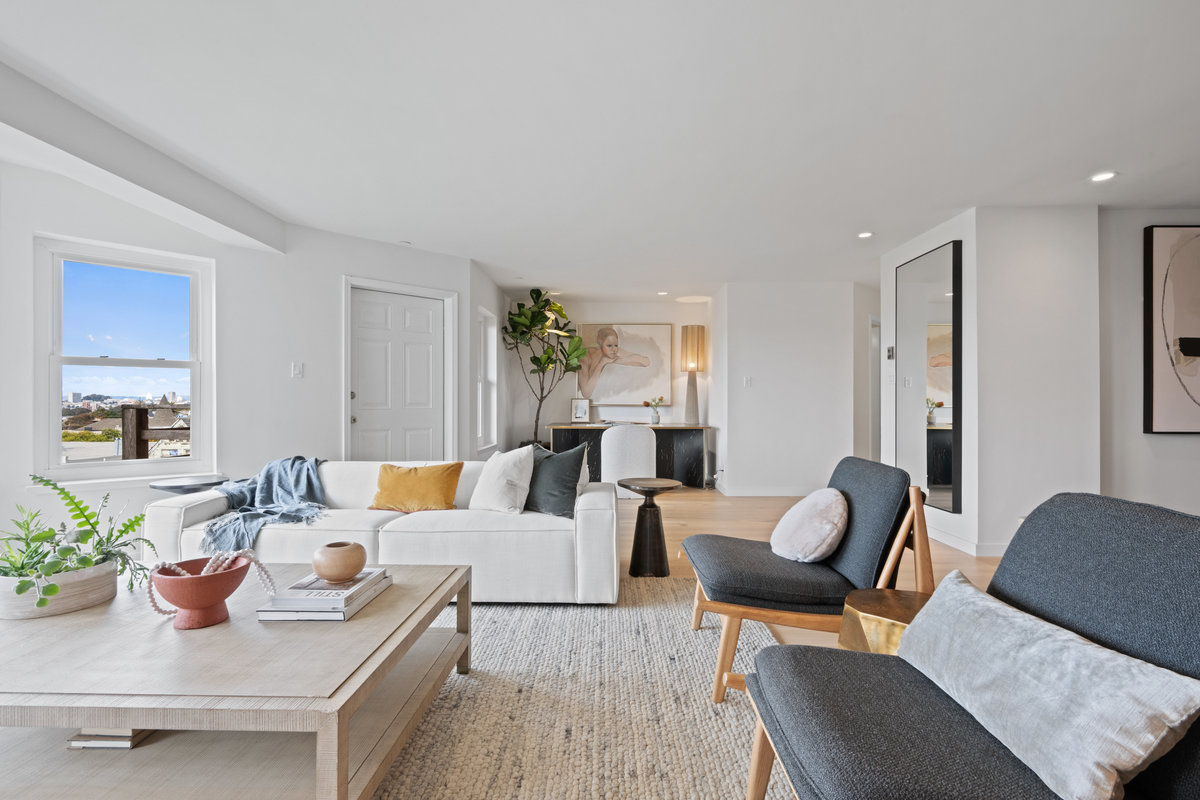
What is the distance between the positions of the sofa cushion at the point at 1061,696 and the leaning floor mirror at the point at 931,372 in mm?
3346

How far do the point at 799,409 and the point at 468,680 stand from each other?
16.6 ft

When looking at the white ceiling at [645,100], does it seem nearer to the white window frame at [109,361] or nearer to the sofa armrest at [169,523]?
the white window frame at [109,361]

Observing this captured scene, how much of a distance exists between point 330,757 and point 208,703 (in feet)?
0.94

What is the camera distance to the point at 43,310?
341 centimetres

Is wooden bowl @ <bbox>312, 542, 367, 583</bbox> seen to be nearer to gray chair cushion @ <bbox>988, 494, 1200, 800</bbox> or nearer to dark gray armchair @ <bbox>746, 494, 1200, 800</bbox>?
dark gray armchair @ <bbox>746, 494, 1200, 800</bbox>

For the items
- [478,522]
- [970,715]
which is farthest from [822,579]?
[478,522]

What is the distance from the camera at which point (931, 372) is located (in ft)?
14.4

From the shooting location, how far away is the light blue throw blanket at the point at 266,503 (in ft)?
9.56

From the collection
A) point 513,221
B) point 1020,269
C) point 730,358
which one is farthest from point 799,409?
point 513,221

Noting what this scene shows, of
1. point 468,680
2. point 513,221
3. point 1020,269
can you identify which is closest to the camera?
point 468,680

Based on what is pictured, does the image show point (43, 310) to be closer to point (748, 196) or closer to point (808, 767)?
point (748, 196)

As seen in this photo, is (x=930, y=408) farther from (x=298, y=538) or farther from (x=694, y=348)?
(x=298, y=538)

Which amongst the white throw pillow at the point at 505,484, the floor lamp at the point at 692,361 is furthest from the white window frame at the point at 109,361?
the floor lamp at the point at 692,361

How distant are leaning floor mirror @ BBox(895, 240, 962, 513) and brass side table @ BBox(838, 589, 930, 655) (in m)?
2.78
